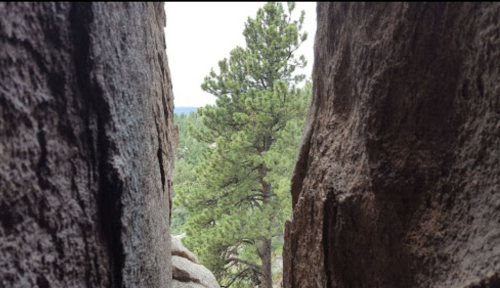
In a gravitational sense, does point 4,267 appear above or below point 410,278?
above

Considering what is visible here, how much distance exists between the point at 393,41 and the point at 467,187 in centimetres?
92

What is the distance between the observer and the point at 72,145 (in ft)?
5.35

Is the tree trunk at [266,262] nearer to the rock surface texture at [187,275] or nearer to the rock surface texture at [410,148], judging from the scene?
the rock surface texture at [187,275]

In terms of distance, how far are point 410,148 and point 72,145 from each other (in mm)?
1906

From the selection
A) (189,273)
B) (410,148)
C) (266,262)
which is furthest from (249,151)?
(410,148)

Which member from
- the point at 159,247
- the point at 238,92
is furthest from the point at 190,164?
the point at 159,247

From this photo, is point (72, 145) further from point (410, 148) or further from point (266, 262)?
point (266, 262)

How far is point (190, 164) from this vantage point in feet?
46.2

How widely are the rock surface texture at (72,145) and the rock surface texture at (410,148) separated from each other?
4.46 ft

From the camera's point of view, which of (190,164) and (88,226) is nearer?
(88,226)

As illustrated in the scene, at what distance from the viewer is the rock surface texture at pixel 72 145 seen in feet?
4.82

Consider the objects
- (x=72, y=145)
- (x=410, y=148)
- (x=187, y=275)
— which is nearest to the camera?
(x=72, y=145)

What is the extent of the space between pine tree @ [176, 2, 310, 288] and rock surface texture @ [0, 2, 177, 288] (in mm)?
4765

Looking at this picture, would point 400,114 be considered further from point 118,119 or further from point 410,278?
point 118,119
